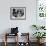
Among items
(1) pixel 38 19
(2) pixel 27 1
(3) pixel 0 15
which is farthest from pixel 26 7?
(3) pixel 0 15

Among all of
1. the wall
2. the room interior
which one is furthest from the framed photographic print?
the wall

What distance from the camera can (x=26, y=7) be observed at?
280 inches

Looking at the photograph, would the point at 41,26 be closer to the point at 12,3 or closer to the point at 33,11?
the point at 33,11

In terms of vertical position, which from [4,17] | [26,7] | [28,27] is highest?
[26,7]

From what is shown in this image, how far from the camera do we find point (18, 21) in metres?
7.14

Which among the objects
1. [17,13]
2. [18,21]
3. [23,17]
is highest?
[17,13]

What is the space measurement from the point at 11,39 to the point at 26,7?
168 centimetres

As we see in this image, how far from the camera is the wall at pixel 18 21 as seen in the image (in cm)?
710

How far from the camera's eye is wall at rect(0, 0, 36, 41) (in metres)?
7.10

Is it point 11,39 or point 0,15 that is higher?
point 0,15

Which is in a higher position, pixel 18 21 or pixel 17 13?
pixel 17 13

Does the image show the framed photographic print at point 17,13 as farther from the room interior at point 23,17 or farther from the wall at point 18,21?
the wall at point 18,21

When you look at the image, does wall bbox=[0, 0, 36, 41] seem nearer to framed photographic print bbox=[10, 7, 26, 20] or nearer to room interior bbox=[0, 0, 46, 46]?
room interior bbox=[0, 0, 46, 46]

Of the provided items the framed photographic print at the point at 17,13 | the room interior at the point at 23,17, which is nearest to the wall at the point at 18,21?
the room interior at the point at 23,17
